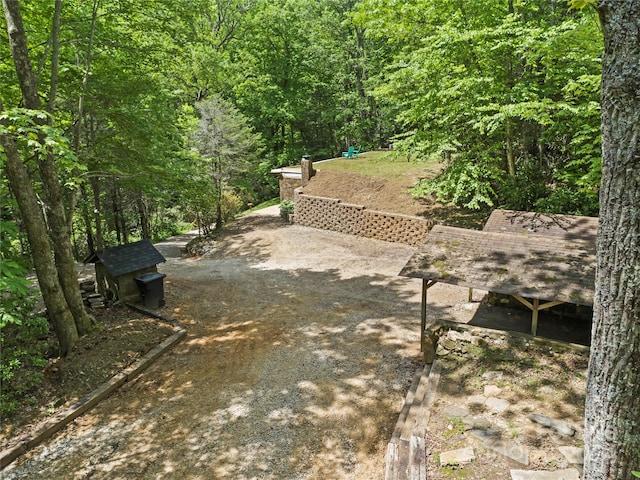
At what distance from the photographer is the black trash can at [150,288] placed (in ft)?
33.8

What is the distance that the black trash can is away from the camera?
10.3 meters

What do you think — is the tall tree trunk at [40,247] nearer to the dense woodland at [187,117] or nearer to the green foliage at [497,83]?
the dense woodland at [187,117]

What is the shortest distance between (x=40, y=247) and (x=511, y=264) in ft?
27.6

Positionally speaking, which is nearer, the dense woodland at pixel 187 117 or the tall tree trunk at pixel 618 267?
the tall tree trunk at pixel 618 267

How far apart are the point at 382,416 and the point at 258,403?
2023 millimetres

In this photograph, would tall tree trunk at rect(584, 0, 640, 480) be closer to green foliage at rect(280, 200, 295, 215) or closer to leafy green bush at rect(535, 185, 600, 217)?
leafy green bush at rect(535, 185, 600, 217)

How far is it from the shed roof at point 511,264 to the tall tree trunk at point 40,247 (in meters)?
6.45

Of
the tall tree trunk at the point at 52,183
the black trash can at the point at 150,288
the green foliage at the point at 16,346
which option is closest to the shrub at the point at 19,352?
the green foliage at the point at 16,346

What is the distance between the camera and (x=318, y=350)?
27.1 ft

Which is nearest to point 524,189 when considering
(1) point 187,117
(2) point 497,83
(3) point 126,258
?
(2) point 497,83

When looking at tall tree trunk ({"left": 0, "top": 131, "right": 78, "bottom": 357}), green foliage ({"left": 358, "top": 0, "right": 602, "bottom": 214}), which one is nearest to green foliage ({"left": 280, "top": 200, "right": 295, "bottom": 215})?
green foliage ({"left": 358, "top": 0, "right": 602, "bottom": 214})

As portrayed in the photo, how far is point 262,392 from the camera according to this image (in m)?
6.93

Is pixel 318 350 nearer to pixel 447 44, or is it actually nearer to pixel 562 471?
pixel 562 471

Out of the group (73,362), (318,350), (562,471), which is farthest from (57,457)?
(562,471)
